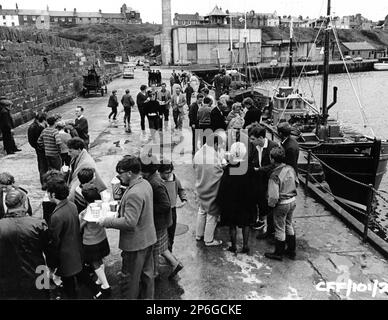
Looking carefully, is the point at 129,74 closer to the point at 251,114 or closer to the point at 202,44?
the point at 202,44

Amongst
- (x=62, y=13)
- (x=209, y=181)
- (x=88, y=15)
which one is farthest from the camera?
(x=88, y=15)

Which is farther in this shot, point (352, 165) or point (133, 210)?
point (352, 165)

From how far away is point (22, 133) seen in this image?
46.0 feet

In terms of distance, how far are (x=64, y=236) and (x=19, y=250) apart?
480 millimetres

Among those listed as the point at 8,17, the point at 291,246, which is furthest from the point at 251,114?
the point at 8,17

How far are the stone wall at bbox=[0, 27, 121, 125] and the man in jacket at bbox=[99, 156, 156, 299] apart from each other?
38.6 ft

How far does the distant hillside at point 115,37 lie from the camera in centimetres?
9538

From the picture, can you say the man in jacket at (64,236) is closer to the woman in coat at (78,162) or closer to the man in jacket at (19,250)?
the man in jacket at (19,250)

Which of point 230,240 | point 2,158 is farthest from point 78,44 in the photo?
point 230,240

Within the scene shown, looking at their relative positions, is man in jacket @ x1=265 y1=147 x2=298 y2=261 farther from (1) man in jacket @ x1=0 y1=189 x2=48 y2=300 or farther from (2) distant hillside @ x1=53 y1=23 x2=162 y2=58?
(2) distant hillside @ x1=53 y1=23 x2=162 y2=58

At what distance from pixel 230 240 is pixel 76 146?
9.52 ft

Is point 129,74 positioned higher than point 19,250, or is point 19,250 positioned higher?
point 129,74

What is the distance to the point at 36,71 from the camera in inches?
709

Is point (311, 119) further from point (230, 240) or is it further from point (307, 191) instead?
point (230, 240)
